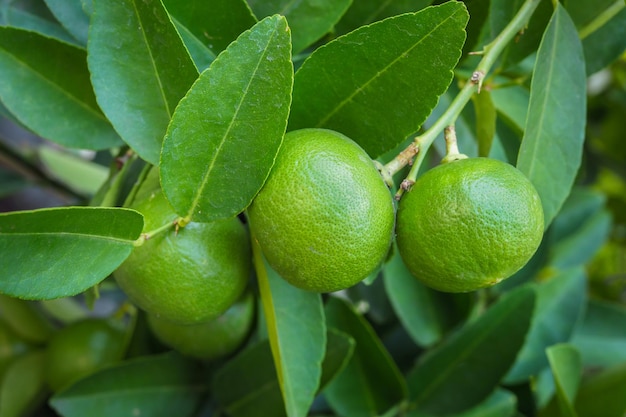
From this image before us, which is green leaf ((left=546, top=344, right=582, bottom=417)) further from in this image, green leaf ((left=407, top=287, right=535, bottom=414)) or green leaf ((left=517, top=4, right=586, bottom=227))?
green leaf ((left=517, top=4, right=586, bottom=227))

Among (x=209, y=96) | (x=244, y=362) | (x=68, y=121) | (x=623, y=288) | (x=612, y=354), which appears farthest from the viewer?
(x=623, y=288)

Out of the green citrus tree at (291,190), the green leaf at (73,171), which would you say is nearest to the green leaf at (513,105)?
the green citrus tree at (291,190)

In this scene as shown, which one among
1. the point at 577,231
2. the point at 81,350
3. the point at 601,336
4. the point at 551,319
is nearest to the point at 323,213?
the point at 81,350

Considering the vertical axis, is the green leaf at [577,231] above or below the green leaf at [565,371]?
below

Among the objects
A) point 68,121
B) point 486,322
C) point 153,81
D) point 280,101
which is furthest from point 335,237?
point 486,322

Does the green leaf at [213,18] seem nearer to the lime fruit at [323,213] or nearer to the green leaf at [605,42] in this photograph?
the lime fruit at [323,213]

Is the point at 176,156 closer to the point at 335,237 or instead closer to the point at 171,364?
the point at 335,237

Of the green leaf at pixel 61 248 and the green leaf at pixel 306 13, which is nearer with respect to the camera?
the green leaf at pixel 61 248
